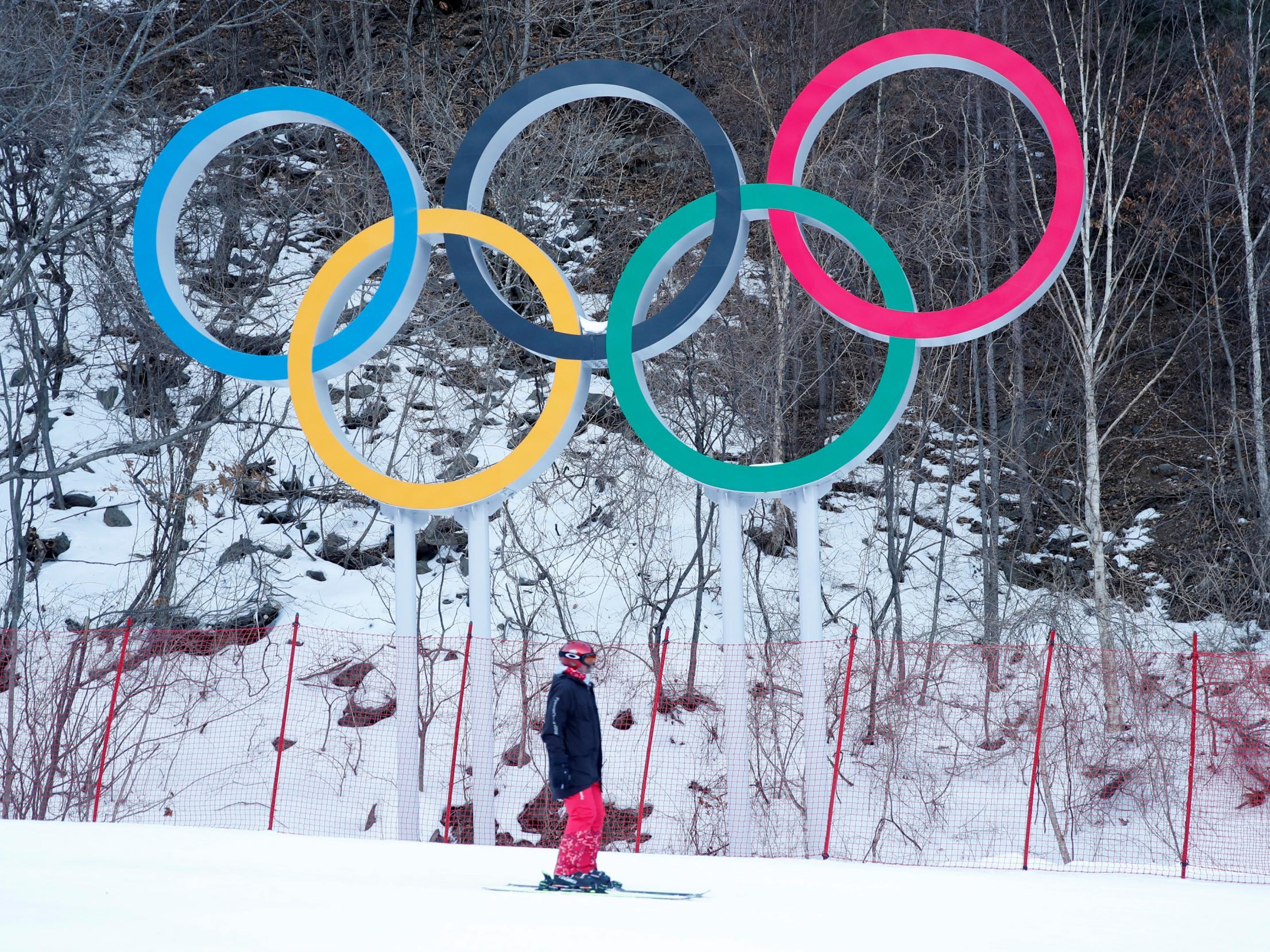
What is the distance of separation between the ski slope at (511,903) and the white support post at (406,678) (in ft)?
3.10

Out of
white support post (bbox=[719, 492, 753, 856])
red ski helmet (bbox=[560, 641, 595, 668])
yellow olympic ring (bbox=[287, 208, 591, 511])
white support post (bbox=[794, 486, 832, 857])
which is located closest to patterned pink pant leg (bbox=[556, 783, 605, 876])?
red ski helmet (bbox=[560, 641, 595, 668])

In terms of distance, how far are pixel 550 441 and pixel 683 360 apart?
8.48 metres

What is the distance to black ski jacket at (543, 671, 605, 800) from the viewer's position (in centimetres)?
618

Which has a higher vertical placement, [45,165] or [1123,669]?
[45,165]

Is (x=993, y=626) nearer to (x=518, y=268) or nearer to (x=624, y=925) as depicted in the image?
(x=518, y=268)

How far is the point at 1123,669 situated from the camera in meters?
A: 12.9

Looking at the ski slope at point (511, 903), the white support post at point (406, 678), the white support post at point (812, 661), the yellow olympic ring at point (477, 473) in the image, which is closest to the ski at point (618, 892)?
the ski slope at point (511, 903)

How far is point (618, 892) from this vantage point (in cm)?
639

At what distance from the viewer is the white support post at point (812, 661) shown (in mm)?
8930

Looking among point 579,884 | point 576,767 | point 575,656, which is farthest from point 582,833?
point 575,656

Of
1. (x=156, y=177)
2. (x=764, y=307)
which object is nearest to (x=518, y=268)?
(x=764, y=307)

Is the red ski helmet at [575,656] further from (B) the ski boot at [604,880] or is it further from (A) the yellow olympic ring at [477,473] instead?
(A) the yellow olympic ring at [477,473]

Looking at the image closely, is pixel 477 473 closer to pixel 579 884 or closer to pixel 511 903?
pixel 579 884

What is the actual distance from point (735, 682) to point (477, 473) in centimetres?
305
